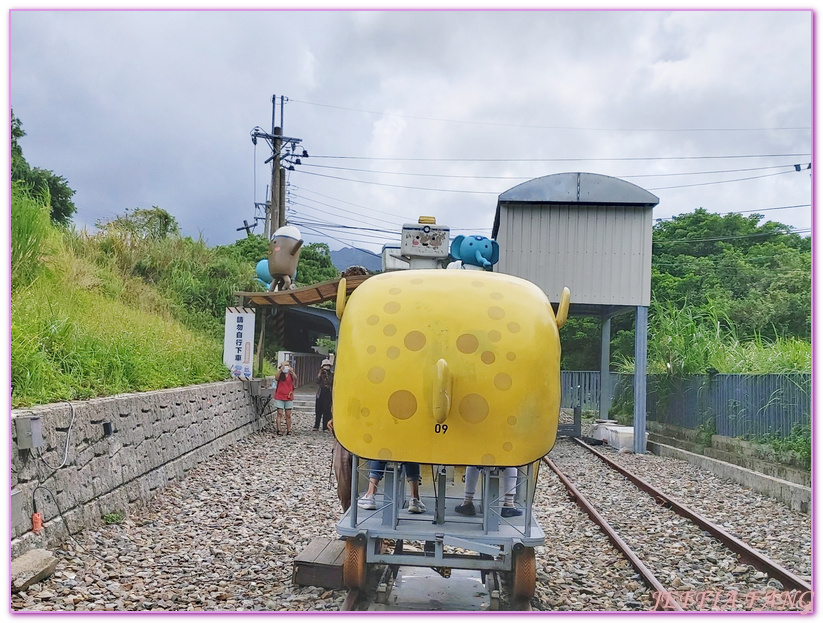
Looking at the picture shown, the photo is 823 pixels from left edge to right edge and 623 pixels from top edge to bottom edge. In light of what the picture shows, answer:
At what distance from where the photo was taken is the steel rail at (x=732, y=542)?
581 centimetres

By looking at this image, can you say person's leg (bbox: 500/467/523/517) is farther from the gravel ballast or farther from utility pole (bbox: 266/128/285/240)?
utility pole (bbox: 266/128/285/240)

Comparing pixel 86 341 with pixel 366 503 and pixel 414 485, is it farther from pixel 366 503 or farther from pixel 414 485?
pixel 414 485

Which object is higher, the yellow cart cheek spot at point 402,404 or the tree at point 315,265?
the tree at point 315,265

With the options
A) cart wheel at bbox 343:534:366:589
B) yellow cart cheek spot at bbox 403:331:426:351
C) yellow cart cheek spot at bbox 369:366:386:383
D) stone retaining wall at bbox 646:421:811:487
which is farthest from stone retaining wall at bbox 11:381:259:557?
stone retaining wall at bbox 646:421:811:487

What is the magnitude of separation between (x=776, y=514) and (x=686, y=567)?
3.06 metres

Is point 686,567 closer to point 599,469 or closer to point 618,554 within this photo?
point 618,554

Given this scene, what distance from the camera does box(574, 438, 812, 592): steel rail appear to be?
5.81m

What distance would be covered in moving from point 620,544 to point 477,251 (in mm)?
5872

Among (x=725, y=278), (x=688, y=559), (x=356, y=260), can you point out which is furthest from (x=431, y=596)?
(x=356, y=260)

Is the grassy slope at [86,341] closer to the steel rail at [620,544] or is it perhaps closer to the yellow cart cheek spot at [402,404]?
the yellow cart cheek spot at [402,404]

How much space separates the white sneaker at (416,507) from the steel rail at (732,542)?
119 inches

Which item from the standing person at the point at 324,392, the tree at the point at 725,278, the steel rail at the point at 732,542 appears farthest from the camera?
the tree at the point at 725,278

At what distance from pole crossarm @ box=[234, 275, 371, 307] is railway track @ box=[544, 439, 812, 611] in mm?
6454

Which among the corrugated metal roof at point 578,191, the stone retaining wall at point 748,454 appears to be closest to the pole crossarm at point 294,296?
the corrugated metal roof at point 578,191
